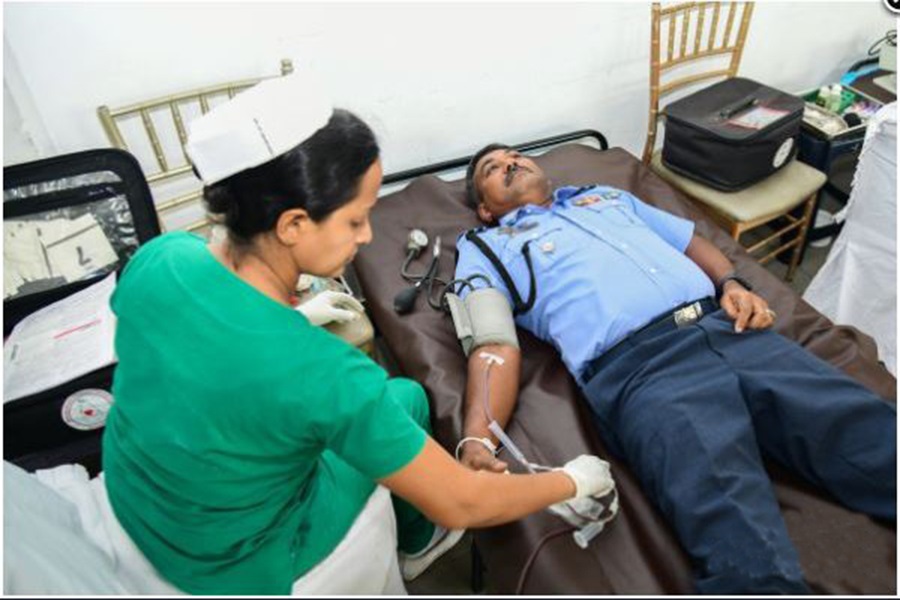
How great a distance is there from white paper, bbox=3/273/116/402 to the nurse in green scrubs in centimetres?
46

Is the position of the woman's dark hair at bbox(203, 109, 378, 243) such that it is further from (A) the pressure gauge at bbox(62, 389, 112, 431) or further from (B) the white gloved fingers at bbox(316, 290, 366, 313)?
(A) the pressure gauge at bbox(62, 389, 112, 431)

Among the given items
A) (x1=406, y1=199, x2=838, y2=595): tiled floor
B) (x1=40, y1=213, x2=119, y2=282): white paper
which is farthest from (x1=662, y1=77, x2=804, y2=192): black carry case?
(x1=40, y1=213, x2=119, y2=282): white paper

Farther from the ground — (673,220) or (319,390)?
(319,390)

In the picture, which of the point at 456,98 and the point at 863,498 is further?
the point at 456,98

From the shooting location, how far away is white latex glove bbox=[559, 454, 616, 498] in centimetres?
116

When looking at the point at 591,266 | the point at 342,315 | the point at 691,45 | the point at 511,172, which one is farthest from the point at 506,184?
the point at 691,45

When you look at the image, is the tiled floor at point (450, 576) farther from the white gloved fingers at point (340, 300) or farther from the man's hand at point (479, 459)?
the white gloved fingers at point (340, 300)

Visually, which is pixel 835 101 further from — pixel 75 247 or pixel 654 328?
pixel 75 247

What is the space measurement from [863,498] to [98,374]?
5.31ft

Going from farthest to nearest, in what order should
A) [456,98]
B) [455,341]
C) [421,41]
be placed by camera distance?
[456,98], [421,41], [455,341]

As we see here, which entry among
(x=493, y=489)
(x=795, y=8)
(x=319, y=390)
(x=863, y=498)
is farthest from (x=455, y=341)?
(x=795, y=8)

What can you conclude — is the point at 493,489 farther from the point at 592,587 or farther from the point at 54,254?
the point at 54,254

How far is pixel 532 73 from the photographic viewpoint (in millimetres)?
2342

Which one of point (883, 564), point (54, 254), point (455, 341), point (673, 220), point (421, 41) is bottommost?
point (883, 564)
